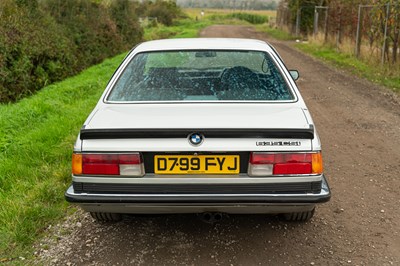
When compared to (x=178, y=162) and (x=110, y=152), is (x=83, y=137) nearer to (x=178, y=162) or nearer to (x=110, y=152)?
(x=110, y=152)

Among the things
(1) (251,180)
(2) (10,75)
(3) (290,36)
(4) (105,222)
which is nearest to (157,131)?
(1) (251,180)

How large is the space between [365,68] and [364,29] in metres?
2.49

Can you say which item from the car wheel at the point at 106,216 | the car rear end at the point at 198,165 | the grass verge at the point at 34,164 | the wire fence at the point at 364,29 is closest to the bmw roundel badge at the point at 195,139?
the car rear end at the point at 198,165

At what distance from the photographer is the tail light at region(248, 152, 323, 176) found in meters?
2.88

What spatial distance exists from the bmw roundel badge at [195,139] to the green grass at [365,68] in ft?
28.8

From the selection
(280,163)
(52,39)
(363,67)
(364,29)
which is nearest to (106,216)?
(280,163)

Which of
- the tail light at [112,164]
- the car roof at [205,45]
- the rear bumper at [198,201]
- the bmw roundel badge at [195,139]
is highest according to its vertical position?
the car roof at [205,45]

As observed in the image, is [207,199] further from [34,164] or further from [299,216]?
[34,164]

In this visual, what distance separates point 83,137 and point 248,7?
119 m

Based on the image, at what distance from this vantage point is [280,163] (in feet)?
9.51

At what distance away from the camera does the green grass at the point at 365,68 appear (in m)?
11.5

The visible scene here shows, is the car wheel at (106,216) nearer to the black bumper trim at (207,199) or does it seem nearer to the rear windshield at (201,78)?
the black bumper trim at (207,199)

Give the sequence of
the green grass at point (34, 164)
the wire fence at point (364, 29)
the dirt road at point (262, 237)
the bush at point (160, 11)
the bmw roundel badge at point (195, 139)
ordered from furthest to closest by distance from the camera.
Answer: the bush at point (160, 11)
the wire fence at point (364, 29)
the green grass at point (34, 164)
the dirt road at point (262, 237)
the bmw roundel badge at point (195, 139)

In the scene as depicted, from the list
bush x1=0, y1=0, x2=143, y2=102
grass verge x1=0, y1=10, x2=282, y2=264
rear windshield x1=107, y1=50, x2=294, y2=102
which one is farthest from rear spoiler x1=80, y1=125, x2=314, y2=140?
bush x1=0, y1=0, x2=143, y2=102
